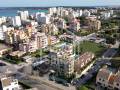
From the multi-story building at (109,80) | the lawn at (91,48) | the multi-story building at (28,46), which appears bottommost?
the multi-story building at (109,80)

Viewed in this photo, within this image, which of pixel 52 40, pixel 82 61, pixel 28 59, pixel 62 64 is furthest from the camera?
pixel 52 40

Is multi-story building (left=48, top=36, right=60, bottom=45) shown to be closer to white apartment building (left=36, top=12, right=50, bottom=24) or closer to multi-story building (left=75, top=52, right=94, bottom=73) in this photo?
multi-story building (left=75, top=52, right=94, bottom=73)

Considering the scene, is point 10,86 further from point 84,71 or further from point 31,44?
point 31,44

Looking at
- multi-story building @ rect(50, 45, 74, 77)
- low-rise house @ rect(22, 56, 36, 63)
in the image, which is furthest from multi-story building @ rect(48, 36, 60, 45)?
multi-story building @ rect(50, 45, 74, 77)

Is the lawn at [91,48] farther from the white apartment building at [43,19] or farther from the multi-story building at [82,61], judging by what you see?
the white apartment building at [43,19]

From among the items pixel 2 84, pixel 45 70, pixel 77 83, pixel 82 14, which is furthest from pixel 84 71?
pixel 82 14

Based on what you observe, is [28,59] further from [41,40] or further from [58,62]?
[58,62]

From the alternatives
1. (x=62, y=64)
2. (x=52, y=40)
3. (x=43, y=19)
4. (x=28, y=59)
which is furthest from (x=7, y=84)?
(x=43, y=19)

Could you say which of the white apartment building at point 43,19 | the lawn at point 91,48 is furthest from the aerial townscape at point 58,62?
the white apartment building at point 43,19

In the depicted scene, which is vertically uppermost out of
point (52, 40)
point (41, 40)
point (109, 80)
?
point (41, 40)
